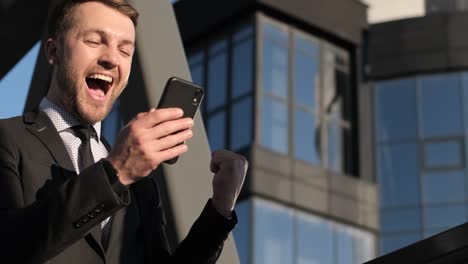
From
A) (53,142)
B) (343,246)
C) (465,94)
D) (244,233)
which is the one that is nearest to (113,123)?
(244,233)

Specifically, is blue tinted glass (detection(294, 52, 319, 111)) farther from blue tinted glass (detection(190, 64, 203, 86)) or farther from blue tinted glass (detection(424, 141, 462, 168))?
blue tinted glass (detection(424, 141, 462, 168))

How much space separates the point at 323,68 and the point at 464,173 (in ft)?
22.9

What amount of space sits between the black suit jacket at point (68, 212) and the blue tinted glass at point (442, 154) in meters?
29.8

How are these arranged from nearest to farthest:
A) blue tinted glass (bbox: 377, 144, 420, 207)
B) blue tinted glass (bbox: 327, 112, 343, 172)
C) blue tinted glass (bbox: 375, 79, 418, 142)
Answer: blue tinted glass (bbox: 327, 112, 343, 172)
blue tinted glass (bbox: 377, 144, 420, 207)
blue tinted glass (bbox: 375, 79, 418, 142)

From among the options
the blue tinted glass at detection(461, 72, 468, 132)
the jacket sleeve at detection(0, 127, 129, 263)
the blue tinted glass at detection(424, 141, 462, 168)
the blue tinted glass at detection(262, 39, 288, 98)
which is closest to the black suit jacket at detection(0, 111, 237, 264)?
the jacket sleeve at detection(0, 127, 129, 263)

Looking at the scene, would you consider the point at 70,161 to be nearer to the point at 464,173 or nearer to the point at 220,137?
the point at 220,137

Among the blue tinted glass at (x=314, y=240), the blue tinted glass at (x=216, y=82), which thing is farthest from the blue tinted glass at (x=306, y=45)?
the blue tinted glass at (x=314, y=240)

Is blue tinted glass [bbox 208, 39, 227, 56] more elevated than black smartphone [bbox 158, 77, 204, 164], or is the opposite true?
black smartphone [bbox 158, 77, 204, 164]

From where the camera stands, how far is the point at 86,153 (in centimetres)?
206

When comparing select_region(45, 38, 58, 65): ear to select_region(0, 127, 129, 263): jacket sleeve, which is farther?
select_region(45, 38, 58, 65): ear

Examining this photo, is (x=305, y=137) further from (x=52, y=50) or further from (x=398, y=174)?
(x=52, y=50)

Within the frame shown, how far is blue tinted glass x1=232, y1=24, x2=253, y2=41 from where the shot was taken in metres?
25.6

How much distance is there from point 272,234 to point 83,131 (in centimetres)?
2235

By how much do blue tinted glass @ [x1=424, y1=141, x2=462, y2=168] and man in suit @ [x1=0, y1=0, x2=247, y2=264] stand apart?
29.9 m
